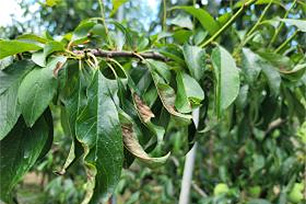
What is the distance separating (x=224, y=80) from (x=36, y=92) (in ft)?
0.61

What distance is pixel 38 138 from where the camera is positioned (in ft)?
1.26

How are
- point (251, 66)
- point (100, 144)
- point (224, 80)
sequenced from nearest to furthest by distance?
point (100, 144) → point (224, 80) → point (251, 66)

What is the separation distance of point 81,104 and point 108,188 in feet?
0.28

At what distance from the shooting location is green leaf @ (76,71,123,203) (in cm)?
32

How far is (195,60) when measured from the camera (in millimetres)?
471

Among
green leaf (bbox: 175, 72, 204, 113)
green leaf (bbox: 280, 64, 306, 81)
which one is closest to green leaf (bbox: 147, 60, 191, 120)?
green leaf (bbox: 175, 72, 204, 113)

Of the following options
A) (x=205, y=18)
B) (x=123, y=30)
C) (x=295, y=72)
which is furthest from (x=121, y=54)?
(x=295, y=72)

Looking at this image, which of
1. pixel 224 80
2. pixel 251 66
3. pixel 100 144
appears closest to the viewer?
pixel 100 144

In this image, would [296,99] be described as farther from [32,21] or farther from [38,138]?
[32,21]

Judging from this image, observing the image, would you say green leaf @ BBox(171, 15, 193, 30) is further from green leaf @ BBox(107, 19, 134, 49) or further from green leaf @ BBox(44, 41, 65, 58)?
green leaf @ BBox(44, 41, 65, 58)

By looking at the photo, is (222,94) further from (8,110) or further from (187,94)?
(8,110)

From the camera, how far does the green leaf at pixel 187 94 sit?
38cm

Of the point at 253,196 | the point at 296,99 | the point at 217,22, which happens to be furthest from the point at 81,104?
the point at 253,196

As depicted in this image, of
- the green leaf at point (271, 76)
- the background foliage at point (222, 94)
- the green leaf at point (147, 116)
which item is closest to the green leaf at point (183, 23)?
the background foliage at point (222, 94)
